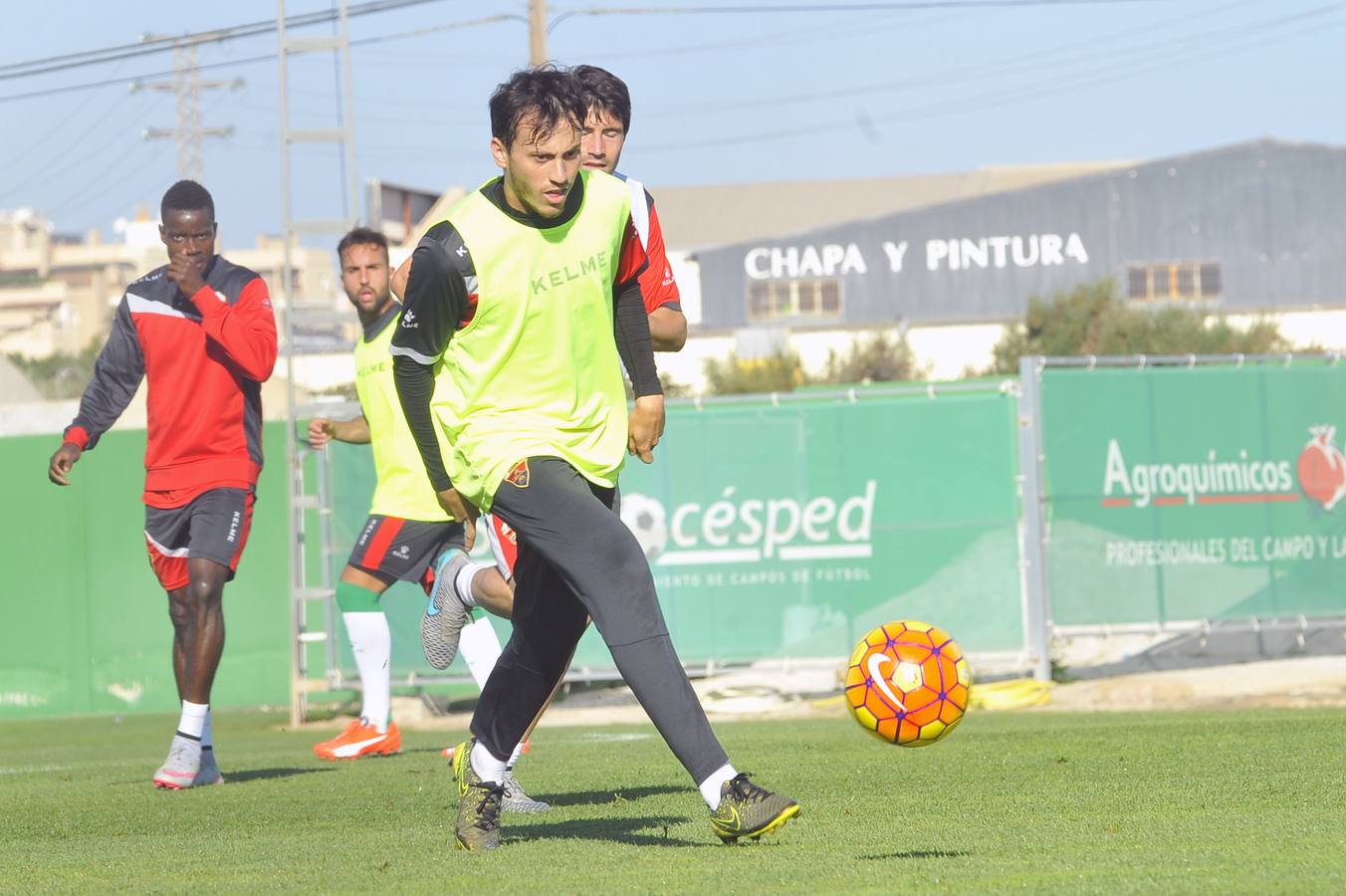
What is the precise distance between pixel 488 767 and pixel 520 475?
0.95 m

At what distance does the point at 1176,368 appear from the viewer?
14.1 meters

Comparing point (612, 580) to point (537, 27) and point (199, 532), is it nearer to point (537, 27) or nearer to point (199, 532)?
point (199, 532)

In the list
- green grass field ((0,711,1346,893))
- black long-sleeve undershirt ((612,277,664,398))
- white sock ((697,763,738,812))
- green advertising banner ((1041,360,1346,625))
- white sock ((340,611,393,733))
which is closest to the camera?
green grass field ((0,711,1346,893))

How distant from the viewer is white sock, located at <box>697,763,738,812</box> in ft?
15.4

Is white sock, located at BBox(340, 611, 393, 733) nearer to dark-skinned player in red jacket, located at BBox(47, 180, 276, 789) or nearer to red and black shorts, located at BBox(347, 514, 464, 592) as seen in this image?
red and black shorts, located at BBox(347, 514, 464, 592)

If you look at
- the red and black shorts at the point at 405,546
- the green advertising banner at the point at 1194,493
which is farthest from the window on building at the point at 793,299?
the red and black shorts at the point at 405,546

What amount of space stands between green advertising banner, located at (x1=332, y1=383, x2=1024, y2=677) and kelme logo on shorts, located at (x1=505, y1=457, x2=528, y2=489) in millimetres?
8900

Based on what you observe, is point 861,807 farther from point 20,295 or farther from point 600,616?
point 20,295

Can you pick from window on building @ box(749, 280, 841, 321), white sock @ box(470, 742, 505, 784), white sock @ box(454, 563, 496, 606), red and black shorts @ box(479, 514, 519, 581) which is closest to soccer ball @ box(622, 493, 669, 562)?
white sock @ box(454, 563, 496, 606)

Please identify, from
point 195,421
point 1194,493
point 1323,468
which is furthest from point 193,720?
point 1323,468

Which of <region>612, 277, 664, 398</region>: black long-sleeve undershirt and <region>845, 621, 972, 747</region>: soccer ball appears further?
<region>845, 621, 972, 747</region>: soccer ball

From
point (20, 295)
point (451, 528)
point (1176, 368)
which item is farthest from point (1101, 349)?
point (20, 295)

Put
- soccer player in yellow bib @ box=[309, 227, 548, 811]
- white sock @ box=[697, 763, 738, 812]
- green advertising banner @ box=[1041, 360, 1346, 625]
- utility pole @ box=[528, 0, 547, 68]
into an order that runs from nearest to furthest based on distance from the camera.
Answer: white sock @ box=[697, 763, 738, 812] < soccer player in yellow bib @ box=[309, 227, 548, 811] < green advertising banner @ box=[1041, 360, 1346, 625] < utility pole @ box=[528, 0, 547, 68]

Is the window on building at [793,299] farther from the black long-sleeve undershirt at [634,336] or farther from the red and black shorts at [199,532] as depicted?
the black long-sleeve undershirt at [634,336]
